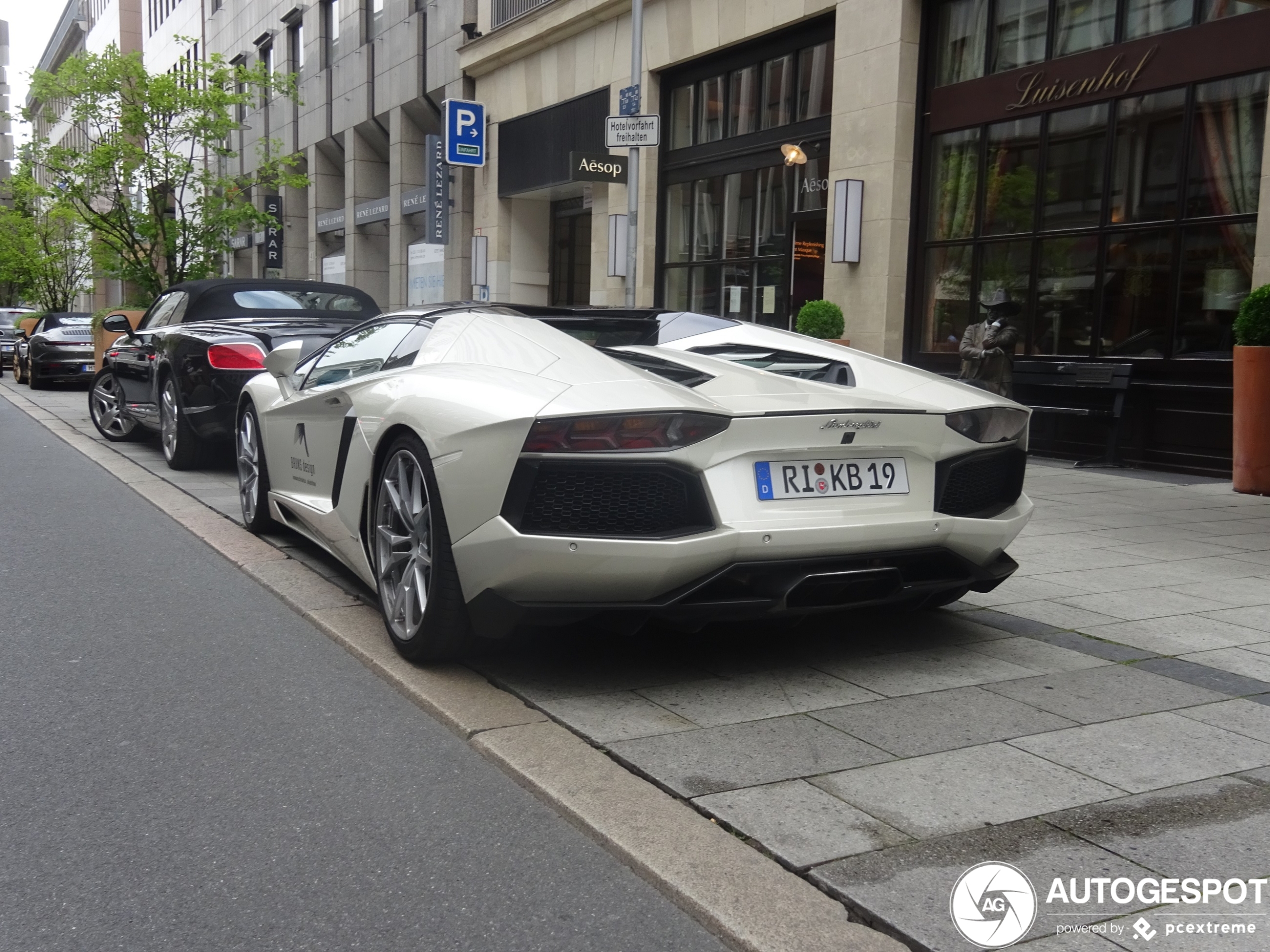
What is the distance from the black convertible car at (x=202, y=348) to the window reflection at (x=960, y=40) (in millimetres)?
7004

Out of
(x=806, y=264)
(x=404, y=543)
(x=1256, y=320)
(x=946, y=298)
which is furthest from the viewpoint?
(x=806, y=264)

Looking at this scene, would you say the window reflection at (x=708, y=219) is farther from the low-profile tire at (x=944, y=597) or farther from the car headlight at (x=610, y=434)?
the car headlight at (x=610, y=434)

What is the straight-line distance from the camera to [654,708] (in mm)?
3936

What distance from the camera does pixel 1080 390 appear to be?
1205 centimetres

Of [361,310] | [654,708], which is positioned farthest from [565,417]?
[361,310]

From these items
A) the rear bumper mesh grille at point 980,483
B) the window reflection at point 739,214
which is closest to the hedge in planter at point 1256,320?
the rear bumper mesh grille at point 980,483

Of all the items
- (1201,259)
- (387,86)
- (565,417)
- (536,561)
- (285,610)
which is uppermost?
(387,86)

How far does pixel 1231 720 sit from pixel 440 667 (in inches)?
99.0

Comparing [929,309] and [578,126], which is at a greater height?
[578,126]

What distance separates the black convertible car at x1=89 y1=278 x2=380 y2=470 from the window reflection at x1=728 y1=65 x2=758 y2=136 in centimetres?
751

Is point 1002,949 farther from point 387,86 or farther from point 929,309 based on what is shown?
point 387,86

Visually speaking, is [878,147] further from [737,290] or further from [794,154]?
[737,290]

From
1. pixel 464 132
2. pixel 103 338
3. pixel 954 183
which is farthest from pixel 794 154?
pixel 103 338

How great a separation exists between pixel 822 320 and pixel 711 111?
5190 mm
